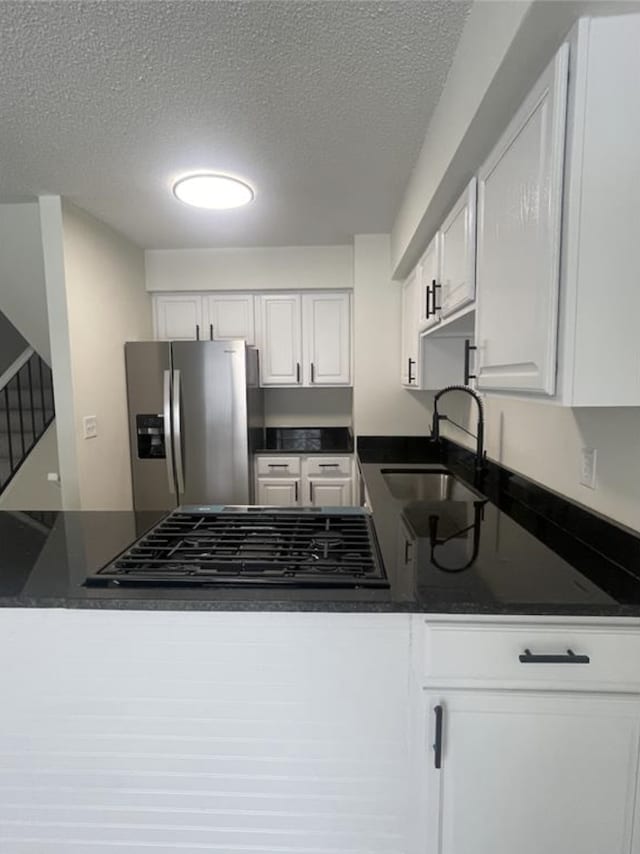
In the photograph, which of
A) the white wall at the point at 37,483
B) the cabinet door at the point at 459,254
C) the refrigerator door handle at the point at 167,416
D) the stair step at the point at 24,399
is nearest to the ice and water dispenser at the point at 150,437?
the refrigerator door handle at the point at 167,416

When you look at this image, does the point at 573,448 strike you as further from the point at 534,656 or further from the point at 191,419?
the point at 191,419

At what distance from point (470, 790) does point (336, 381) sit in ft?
8.47

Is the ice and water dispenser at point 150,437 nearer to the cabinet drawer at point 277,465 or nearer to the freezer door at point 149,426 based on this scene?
the freezer door at point 149,426

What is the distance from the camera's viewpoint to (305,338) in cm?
319

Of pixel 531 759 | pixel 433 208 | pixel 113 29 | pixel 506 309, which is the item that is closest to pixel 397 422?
pixel 433 208

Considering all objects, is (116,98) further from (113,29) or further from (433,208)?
(433,208)

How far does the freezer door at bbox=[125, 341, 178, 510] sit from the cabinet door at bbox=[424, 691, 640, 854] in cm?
232

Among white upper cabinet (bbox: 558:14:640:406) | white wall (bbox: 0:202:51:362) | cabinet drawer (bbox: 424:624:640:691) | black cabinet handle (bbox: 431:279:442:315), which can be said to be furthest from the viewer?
white wall (bbox: 0:202:51:362)

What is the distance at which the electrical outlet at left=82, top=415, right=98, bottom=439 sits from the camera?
8.07 feet

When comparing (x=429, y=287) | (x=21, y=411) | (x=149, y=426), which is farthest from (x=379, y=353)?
(x=21, y=411)

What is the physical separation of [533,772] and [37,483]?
421cm

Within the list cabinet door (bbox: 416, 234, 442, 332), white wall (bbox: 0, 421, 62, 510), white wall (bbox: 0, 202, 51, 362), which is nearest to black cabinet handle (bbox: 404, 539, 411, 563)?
cabinet door (bbox: 416, 234, 442, 332)

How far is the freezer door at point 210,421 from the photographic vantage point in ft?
8.98

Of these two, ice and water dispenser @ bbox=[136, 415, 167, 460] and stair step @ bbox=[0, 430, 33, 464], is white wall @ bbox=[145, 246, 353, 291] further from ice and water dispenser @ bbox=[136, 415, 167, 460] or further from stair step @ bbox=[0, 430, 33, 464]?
stair step @ bbox=[0, 430, 33, 464]
